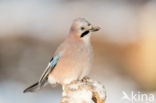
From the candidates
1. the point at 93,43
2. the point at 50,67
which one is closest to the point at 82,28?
the point at 50,67

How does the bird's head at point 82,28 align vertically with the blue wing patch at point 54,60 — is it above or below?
above

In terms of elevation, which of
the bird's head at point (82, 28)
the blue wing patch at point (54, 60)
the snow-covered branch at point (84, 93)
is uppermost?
the bird's head at point (82, 28)

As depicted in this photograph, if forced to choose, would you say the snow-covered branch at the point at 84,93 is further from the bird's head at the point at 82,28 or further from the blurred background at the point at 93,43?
the blurred background at the point at 93,43

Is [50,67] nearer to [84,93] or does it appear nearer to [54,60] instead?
[54,60]

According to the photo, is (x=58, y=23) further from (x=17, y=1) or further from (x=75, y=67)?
(x=75, y=67)

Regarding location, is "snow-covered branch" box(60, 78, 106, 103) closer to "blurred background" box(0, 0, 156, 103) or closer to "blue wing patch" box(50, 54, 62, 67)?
"blue wing patch" box(50, 54, 62, 67)

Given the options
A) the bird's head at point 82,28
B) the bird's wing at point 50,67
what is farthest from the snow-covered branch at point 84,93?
the bird's wing at point 50,67
